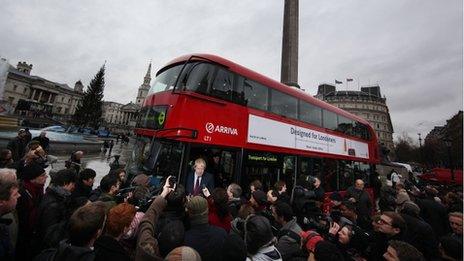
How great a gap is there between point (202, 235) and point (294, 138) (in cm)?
615

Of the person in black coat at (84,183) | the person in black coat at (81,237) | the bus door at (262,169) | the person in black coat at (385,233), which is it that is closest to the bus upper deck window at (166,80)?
the bus door at (262,169)

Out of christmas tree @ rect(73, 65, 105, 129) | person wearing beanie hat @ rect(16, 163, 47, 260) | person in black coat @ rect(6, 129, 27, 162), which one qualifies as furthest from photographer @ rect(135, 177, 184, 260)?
christmas tree @ rect(73, 65, 105, 129)

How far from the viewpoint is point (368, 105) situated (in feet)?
249

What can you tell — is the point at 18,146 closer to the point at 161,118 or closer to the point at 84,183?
the point at 161,118

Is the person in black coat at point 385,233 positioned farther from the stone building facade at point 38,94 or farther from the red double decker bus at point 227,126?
the stone building facade at point 38,94

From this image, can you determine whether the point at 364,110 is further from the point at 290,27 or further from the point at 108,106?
the point at 108,106

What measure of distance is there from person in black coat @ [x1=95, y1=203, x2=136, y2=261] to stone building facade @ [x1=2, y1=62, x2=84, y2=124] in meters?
73.6

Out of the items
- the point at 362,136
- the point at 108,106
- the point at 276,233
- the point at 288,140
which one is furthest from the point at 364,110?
the point at 108,106

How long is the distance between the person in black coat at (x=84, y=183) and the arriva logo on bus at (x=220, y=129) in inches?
100

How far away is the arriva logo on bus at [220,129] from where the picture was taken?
5863 mm

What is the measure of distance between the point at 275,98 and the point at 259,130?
136cm

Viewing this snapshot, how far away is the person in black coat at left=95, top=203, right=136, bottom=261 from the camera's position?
183 centimetres

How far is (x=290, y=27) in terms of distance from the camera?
22.4 metres

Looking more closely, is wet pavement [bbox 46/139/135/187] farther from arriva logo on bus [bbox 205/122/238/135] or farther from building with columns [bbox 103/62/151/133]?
→ building with columns [bbox 103/62/151/133]
